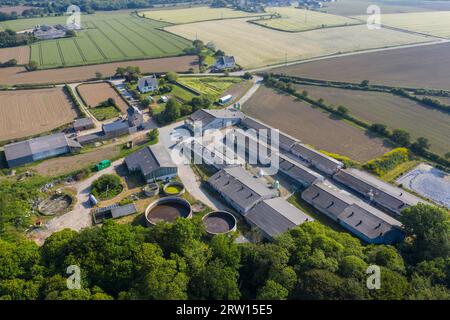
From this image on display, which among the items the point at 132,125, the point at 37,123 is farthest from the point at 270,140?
the point at 37,123

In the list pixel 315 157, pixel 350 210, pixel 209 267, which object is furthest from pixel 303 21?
pixel 209 267

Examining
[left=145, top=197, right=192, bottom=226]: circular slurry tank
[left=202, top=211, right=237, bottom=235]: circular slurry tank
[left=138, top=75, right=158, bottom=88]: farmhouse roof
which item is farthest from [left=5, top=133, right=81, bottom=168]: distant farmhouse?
[left=202, top=211, right=237, bottom=235]: circular slurry tank

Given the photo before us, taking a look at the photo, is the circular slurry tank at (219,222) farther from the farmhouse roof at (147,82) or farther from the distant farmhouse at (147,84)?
the farmhouse roof at (147,82)

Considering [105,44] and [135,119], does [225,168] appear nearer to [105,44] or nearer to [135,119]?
[135,119]

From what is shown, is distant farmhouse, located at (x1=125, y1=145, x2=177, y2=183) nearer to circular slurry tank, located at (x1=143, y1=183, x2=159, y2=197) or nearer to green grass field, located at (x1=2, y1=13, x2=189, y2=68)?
circular slurry tank, located at (x1=143, y1=183, x2=159, y2=197)

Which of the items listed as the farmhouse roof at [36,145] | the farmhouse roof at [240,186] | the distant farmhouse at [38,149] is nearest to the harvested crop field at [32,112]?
the farmhouse roof at [36,145]
